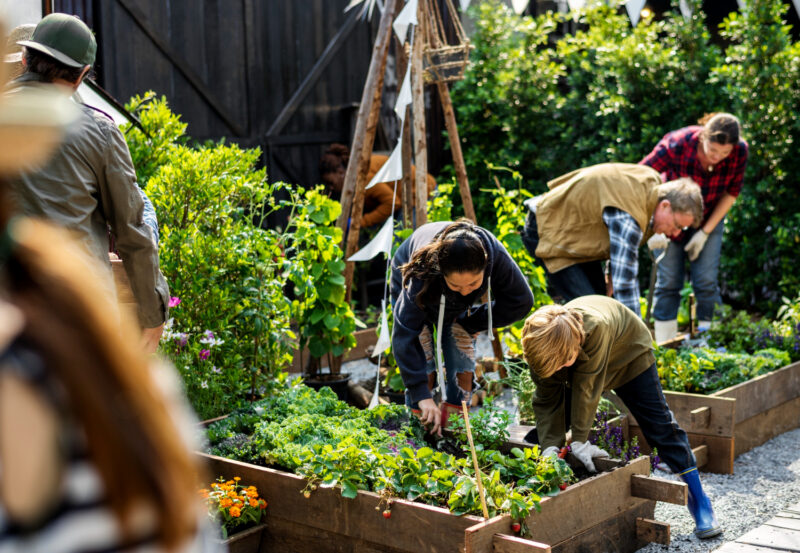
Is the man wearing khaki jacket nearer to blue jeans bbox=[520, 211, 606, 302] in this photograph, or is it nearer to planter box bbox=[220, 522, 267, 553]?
blue jeans bbox=[520, 211, 606, 302]

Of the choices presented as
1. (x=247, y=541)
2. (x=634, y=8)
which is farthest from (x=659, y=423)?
(x=634, y=8)

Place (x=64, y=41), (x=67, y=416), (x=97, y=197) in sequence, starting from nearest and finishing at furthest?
(x=67, y=416) < (x=64, y=41) < (x=97, y=197)

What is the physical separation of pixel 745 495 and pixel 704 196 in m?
2.58

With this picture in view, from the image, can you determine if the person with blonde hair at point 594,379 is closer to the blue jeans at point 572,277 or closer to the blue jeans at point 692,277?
the blue jeans at point 572,277

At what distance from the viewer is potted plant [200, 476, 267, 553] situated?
120 inches

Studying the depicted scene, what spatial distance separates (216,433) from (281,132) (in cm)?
439

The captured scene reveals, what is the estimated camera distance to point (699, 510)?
3.48 m

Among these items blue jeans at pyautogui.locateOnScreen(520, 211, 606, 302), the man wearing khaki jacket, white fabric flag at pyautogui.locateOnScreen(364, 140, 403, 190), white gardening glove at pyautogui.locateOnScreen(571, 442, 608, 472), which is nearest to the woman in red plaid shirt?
blue jeans at pyautogui.locateOnScreen(520, 211, 606, 302)

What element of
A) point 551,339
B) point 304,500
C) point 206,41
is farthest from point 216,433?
point 206,41

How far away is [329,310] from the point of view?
4879mm

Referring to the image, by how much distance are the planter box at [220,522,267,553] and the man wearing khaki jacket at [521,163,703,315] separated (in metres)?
2.36

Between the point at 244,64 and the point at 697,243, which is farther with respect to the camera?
the point at 244,64

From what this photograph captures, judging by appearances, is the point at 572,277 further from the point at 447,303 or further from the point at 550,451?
the point at 550,451

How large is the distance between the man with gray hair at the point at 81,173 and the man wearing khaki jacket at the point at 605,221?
9.34ft
